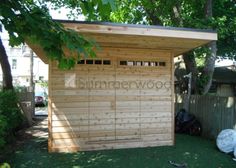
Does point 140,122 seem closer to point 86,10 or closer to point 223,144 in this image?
point 223,144

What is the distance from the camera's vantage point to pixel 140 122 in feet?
25.7

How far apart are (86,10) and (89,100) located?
4.73m

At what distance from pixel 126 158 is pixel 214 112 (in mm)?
3781

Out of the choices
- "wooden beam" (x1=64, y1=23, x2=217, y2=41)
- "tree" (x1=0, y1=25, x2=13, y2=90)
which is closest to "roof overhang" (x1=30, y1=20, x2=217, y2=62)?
"wooden beam" (x1=64, y1=23, x2=217, y2=41)

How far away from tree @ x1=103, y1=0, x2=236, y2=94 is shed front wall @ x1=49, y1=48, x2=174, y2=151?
2040 mm

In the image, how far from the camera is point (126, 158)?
21.6 feet

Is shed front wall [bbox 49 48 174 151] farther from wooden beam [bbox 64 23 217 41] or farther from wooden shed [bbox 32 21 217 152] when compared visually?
wooden beam [bbox 64 23 217 41]

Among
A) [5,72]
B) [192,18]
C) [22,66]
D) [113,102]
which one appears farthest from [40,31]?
[22,66]

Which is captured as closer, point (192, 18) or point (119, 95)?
point (119, 95)

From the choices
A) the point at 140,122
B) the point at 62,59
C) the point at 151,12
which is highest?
the point at 151,12

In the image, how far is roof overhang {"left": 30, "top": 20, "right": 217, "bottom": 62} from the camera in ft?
19.9

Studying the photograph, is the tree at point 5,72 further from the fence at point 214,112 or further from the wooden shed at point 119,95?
the fence at point 214,112

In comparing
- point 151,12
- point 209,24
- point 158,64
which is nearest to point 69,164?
point 158,64

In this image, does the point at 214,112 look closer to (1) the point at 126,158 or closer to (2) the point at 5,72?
(1) the point at 126,158
